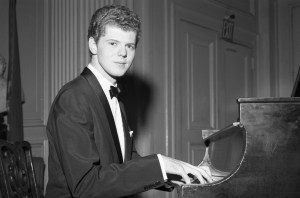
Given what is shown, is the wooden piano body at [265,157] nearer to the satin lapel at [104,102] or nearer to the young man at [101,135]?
the young man at [101,135]

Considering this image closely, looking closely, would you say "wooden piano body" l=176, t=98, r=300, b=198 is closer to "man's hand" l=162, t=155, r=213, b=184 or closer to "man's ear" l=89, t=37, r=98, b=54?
"man's hand" l=162, t=155, r=213, b=184

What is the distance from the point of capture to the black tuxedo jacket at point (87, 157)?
1.65m

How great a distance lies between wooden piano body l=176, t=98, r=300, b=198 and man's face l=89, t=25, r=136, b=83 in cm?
59

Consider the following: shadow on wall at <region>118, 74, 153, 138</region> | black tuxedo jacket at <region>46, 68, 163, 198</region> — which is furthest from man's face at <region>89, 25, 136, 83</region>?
shadow on wall at <region>118, 74, 153, 138</region>

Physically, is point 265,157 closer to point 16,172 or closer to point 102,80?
point 102,80

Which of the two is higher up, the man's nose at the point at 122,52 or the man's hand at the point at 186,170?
the man's nose at the point at 122,52

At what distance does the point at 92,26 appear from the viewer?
201 cm

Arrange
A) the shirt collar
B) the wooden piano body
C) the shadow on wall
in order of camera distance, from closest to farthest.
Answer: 1. the wooden piano body
2. the shirt collar
3. the shadow on wall

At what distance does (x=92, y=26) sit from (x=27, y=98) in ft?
6.76

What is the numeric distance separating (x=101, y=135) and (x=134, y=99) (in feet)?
5.60

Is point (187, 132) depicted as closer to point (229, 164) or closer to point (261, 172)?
point (229, 164)

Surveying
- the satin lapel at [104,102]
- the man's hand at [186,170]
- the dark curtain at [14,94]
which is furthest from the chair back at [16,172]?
the dark curtain at [14,94]

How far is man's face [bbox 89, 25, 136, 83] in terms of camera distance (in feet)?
6.36

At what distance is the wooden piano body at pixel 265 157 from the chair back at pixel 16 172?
623 millimetres
